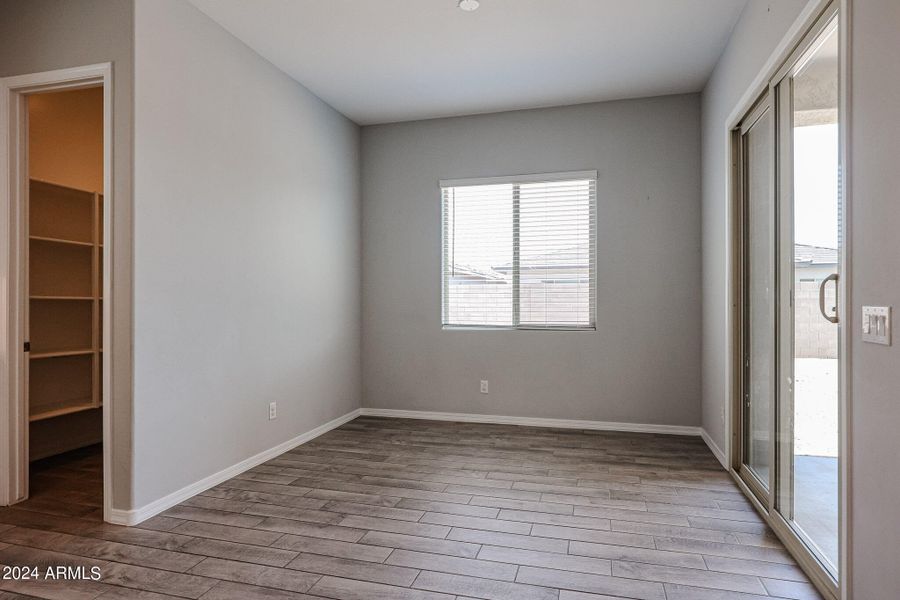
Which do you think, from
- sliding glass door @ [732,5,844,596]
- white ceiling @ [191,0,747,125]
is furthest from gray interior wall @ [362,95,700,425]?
sliding glass door @ [732,5,844,596]

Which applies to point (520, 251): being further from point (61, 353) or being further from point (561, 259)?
point (61, 353)

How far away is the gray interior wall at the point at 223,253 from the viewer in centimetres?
285

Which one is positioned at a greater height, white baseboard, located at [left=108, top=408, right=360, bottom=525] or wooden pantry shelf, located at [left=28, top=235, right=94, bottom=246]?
wooden pantry shelf, located at [left=28, top=235, right=94, bottom=246]

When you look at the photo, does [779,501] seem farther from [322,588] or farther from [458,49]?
[458,49]

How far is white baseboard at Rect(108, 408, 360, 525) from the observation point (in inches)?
108

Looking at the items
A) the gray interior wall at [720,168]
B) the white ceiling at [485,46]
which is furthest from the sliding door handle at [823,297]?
the white ceiling at [485,46]

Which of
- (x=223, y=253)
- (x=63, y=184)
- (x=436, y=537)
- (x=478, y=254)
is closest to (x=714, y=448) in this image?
(x=436, y=537)

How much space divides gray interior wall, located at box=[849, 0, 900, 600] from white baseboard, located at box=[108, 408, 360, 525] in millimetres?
3080

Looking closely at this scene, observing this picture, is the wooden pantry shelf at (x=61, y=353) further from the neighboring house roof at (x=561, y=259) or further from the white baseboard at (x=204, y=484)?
the neighboring house roof at (x=561, y=259)

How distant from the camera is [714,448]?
12.9ft

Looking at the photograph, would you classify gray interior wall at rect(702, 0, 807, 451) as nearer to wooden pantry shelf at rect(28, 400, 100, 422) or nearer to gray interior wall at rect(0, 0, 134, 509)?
gray interior wall at rect(0, 0, 134, 509)

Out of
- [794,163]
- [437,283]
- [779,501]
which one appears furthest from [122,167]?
[779,501]

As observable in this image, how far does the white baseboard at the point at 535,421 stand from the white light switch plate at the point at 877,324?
308cm

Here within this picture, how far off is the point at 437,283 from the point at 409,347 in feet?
2.23
